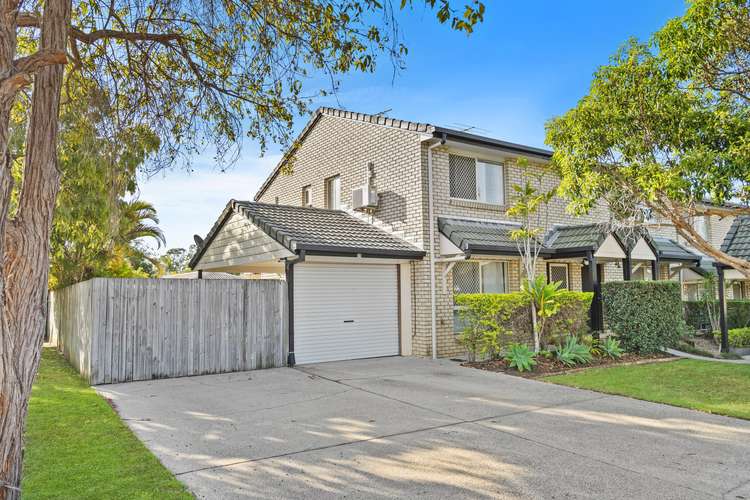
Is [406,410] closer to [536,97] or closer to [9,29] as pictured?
[9,29]

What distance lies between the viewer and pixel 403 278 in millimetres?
14039

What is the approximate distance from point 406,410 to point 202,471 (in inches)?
135

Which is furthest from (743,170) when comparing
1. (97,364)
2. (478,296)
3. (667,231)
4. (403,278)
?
(667,231)

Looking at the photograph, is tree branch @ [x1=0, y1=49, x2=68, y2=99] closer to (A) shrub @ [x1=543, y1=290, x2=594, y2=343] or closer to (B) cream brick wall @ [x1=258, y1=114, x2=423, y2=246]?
(B) cream brick wall @ [x1=258, y1=114, x2=423, y2=246]

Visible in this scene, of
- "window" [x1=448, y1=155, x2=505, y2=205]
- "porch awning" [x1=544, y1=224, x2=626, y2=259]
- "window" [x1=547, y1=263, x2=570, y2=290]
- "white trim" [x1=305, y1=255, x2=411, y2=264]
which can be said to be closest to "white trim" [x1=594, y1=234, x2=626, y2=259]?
"porch awning" [x1=544, y1=224, x2=626, y2=259]

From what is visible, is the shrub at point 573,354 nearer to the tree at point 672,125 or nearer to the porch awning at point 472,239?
the porch awning at point 472,239

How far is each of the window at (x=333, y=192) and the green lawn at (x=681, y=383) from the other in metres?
8.93

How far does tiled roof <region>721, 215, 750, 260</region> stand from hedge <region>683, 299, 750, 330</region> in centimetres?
461

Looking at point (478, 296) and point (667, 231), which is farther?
point (667, 231)

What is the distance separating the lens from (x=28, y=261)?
3920mm

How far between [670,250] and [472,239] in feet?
30.1

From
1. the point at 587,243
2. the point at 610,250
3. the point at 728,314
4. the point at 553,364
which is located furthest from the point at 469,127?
the point at 728,314

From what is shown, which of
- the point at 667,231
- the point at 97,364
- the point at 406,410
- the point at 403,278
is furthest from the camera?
the point at 667,231

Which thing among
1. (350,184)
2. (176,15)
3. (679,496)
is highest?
(176,15)
